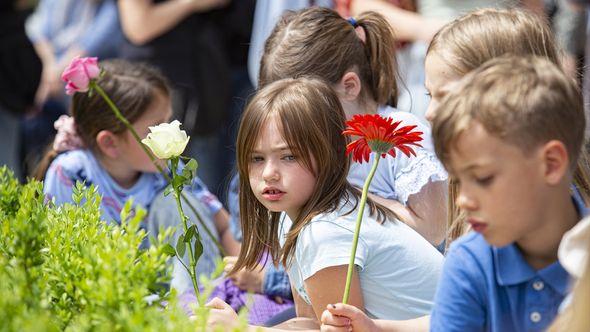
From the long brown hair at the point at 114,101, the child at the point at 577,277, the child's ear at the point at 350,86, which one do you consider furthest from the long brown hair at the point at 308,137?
the long brown hair at the point at 114,101

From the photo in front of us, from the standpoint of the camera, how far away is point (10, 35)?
17.2 feet

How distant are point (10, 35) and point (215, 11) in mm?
1097

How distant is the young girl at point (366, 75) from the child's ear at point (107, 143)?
0.75m

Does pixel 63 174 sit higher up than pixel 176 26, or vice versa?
pixel 176 26

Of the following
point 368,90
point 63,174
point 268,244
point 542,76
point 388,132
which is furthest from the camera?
point 63,174

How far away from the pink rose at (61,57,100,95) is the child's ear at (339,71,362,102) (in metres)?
0.78

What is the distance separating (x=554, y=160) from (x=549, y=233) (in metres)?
0.17

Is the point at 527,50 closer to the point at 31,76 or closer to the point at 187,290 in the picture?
the point at 187,290

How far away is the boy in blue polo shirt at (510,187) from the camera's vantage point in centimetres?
187

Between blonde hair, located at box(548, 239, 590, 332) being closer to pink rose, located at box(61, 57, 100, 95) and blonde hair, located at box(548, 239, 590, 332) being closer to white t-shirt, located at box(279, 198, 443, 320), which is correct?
white t-shirt, located at box(279, 198, 443, 320)

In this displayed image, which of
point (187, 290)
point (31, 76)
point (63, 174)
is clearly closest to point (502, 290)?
point (187, 290)

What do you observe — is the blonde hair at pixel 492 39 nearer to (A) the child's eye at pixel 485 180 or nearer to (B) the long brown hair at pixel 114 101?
(A) the child's eye at pixel 485 180

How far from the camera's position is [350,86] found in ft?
10.4

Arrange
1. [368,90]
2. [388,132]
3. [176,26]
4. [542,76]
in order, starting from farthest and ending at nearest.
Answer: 1. [176,26]
2. [368,90]
3. [388,132]
4. [542,76]
